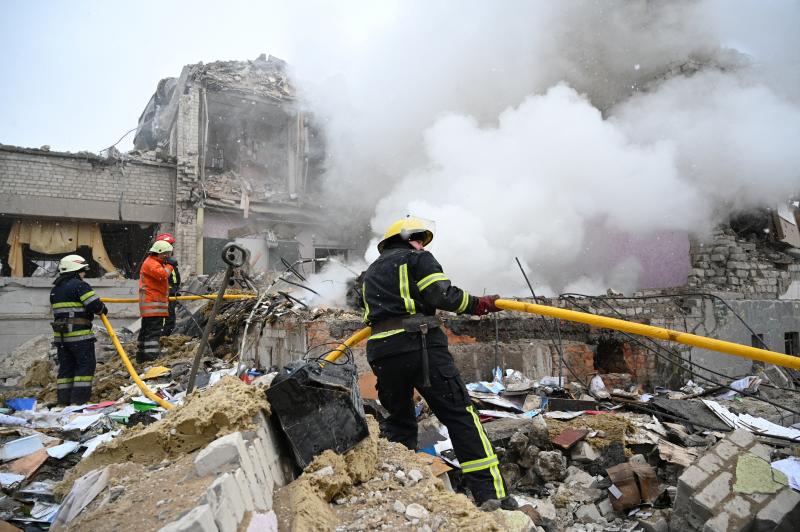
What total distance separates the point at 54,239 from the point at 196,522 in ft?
46.7

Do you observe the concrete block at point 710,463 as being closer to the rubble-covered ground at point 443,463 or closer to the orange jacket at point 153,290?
the rubble-covered ground at point 443,463

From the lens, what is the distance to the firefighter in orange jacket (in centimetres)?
649

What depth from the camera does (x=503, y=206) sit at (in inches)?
351

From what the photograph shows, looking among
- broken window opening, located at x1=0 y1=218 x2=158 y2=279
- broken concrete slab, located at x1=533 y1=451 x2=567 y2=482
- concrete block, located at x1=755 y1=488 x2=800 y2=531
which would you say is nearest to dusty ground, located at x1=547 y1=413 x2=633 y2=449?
broken concrete slab, located at x1=533 y1=451 x2=567 y2=482

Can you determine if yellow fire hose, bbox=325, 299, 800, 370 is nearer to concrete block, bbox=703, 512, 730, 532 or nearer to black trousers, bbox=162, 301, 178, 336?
concrete block, bbox=703, 512, 730, 532

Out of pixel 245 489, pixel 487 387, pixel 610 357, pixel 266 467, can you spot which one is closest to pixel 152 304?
pixel 487 387

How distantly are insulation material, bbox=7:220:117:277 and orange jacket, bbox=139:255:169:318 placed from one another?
7227mm

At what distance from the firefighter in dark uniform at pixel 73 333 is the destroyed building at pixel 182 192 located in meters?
5.04

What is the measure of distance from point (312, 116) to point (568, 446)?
14.5 metres

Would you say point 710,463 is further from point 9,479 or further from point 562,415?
point 9,479

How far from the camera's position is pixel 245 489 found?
1.70 m

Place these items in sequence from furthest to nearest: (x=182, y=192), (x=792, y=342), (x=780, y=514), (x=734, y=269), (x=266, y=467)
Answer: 1. (x=182, y=192)
2. (x=734, y=269)
3. (x=792, y=342)
4. (x=780, y=514)
5. (x=266, y=467)

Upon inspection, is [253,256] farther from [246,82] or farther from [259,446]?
[259,446]

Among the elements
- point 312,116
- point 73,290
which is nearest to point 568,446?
point 73,290
